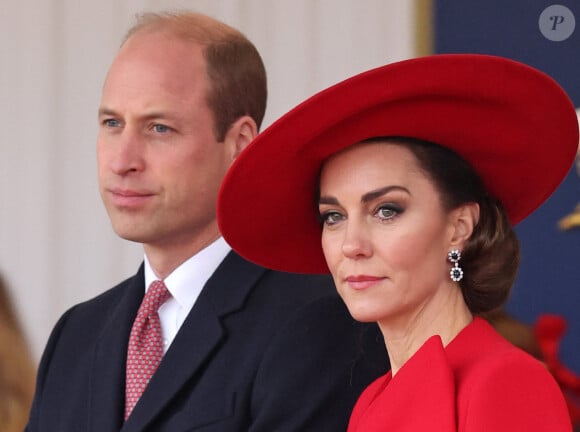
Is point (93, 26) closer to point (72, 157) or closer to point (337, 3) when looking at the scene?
point (72, 157)

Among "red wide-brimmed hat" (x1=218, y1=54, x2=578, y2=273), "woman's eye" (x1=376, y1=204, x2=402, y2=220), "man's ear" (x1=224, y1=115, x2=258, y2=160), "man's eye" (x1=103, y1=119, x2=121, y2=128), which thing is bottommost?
"woman's eye" (x1=376, y1=204, x2=402, y2=220)

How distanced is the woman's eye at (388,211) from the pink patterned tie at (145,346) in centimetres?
51

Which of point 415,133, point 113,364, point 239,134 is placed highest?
point 239,134

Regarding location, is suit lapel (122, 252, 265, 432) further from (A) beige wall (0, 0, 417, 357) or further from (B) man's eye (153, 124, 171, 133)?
(A) beige wall (0, 0, 417, 357)

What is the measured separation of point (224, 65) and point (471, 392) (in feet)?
2.50

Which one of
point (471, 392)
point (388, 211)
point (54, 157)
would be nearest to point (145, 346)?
point (388, 211)

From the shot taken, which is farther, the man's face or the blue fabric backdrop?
the blue fabric backdrop

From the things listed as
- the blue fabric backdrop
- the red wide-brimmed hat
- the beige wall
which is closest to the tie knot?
the red wide-brimmed hat

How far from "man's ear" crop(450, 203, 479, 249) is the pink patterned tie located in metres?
0.54

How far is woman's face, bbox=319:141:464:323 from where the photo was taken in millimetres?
1571

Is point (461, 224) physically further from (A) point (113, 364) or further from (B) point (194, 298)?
(A) point (113, 364)

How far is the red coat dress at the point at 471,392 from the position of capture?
1435 millimetres

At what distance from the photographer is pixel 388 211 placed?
158 centimetres

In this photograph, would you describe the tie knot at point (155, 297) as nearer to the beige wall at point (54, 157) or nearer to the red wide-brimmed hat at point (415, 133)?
the red wide-brimmed hat at point (415, 133)
